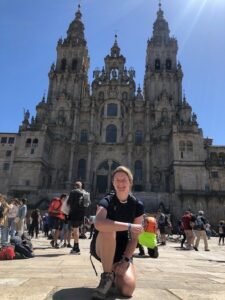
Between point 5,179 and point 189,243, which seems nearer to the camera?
point 189,243

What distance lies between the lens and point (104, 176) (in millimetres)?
44281

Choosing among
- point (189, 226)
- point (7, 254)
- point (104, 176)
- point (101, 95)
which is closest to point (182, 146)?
point (104, 176)

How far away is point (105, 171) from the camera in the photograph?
44.5 meters

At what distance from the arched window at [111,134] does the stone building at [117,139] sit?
161 mm

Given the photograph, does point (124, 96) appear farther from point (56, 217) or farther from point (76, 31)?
point (56, 217)

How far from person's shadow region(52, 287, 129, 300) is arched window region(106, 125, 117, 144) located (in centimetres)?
4260

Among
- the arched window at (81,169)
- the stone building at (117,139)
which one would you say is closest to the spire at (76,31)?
the stone building at (117,139)

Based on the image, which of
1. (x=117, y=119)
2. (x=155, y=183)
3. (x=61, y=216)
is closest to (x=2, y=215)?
(x=61, y=216)

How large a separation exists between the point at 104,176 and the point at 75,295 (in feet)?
135

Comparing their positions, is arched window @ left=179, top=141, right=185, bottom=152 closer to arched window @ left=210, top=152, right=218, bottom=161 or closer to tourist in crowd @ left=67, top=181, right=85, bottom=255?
arched window @ left=210, top=152, right=218, bottom=161

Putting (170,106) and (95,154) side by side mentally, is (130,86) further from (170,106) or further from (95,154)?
(95,154)

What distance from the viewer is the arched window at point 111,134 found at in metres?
46.4

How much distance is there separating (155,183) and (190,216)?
29003 mm

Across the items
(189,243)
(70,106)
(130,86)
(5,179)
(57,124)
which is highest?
(130,86)
